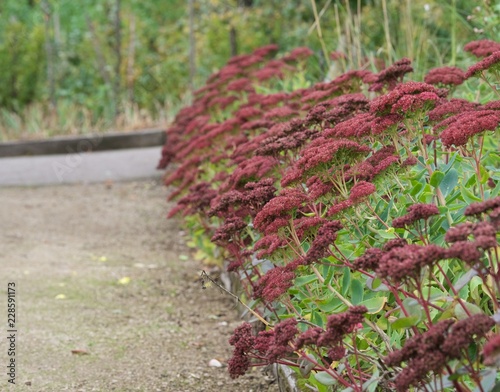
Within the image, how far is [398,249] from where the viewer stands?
7.58ft

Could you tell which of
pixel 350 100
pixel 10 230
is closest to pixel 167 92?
pixel 10 230

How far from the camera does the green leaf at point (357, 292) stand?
3.10m

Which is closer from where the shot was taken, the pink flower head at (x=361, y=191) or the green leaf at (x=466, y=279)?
the green leaf at (x=466, y=279)

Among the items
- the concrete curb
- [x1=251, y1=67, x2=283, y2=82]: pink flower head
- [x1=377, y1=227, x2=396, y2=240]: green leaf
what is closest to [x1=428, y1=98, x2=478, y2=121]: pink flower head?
[x1=377, y1=227, x2=396, y2=240]: green leaf

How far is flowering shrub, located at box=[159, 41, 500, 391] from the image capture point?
2.22 metres

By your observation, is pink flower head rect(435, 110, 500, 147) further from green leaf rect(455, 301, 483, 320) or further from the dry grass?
the dry grass

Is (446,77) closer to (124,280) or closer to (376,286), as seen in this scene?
(376,286)

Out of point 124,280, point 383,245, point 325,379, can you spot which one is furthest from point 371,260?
point 124,280

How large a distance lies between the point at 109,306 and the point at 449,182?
9.31 feet

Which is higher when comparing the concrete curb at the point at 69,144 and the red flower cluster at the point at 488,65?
the red flower cluster at the point at 488,65

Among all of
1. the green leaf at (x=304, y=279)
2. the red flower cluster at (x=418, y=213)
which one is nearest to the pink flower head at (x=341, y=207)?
the green leaf at (x=304, y=279)

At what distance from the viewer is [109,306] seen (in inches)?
213

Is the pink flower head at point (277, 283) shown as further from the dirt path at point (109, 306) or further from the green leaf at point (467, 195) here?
the dirt path at point (109, 306)

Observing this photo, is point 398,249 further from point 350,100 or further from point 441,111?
point 350,100
